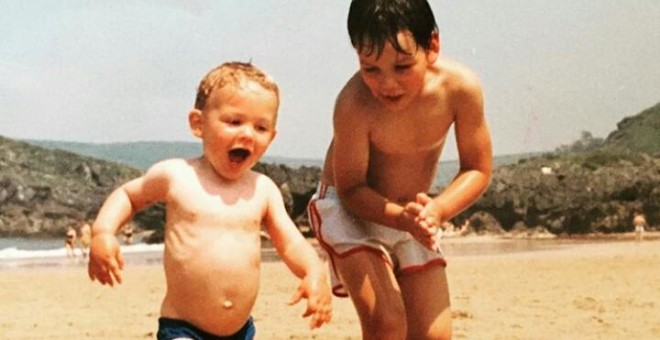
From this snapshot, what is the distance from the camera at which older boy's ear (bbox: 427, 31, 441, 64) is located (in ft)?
14.4

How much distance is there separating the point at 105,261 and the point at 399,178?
1.64 m

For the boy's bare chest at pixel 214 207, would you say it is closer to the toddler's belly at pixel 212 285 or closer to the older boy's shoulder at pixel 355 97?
the toddler's belly at pixel 212 285

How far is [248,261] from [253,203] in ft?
0.74

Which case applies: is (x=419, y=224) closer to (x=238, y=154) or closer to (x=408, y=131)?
(x=408, y=131)

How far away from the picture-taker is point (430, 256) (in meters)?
4.68

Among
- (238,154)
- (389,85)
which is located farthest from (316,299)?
(389,85)

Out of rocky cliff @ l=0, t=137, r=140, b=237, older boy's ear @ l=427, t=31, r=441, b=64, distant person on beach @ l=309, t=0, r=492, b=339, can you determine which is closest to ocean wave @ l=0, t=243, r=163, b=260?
rocky cliff @ l=0, t=137, r=140, b=237

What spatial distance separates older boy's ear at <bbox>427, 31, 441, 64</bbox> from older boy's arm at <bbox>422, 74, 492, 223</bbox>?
23 cm

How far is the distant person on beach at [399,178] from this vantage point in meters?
4.39

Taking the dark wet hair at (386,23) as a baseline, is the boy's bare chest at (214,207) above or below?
below

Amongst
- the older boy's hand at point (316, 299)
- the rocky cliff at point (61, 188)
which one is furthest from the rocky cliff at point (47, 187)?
the older boy's hand at point (316, 299)

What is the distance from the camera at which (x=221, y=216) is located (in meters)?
3.82

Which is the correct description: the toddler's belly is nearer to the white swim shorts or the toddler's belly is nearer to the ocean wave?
the white swim shorts

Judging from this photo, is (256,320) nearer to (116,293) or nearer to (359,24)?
(116,293)
